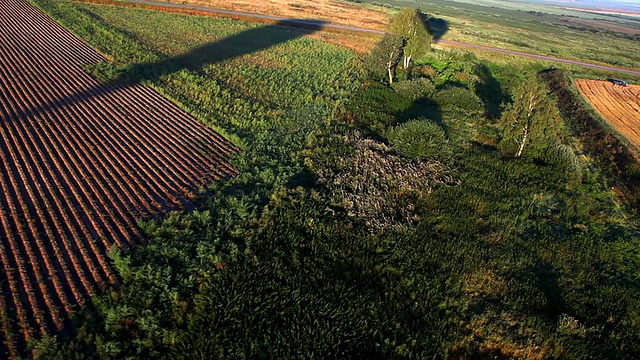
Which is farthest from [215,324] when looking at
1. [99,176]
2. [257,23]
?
[257,23]

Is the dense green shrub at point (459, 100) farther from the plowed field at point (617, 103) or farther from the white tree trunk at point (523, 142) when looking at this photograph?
the plowed field at point (617, 103)

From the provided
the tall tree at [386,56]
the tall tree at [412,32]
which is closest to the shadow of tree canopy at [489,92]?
the tall tree at [412,32]

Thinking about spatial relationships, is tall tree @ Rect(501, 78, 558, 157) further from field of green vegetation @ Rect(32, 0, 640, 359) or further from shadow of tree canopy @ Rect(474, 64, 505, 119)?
shadow of tree canopy @ Rect(474, 64, 505, 119)

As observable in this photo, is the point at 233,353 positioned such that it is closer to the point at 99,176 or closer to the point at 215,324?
the point at 215,324

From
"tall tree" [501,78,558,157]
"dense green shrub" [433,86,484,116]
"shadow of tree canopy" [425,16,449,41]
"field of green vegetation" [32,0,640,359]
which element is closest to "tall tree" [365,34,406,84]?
"dense green shrub" [433,86,484,116]

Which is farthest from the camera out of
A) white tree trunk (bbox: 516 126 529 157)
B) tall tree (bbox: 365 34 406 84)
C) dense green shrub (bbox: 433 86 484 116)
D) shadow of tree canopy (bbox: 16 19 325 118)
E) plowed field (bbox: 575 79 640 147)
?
tall tree (bbox: 365 34 406 84)

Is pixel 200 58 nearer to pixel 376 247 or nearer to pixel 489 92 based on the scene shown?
pixel 376 247

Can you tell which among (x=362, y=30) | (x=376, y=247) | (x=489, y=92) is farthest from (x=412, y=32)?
(x=376, y=247)
